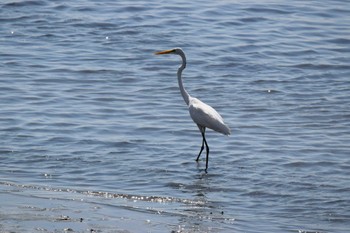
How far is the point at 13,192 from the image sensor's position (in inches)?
355

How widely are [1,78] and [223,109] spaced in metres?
4.16

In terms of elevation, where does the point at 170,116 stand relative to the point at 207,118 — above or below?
below

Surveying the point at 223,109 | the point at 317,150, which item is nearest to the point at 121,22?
the point at 223,109

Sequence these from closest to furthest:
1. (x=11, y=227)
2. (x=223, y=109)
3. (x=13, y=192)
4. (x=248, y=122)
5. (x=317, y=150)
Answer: (x=11, y=227) → (x=13, y=192) → (x=317, y=150) → (x=248, y=122) → (x=223, y=109)

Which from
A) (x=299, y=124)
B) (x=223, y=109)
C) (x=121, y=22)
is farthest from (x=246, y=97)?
(x=121, y=22)

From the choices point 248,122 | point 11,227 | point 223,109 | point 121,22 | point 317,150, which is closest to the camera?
point 11,227

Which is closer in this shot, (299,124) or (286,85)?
(299,124)

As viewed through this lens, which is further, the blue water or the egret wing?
the egret wing

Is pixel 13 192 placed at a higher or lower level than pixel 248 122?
higher

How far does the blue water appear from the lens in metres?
8.88

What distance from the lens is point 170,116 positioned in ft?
45.0

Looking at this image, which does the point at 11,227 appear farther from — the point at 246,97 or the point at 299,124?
the point at 246,97

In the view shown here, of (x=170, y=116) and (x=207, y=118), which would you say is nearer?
(x=207, y=118)

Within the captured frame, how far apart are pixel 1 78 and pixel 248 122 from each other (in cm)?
488
